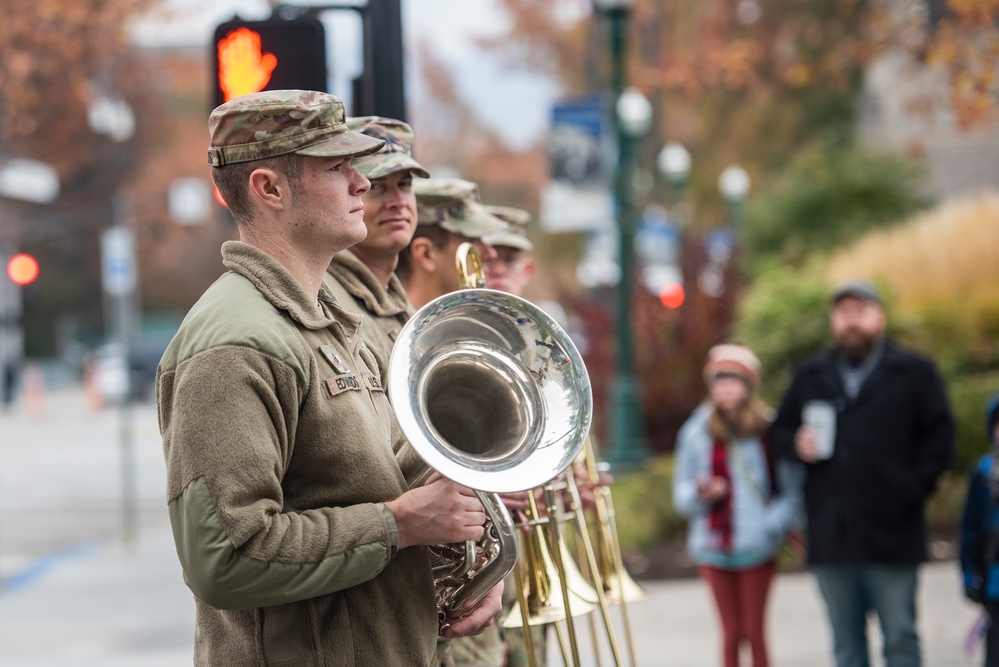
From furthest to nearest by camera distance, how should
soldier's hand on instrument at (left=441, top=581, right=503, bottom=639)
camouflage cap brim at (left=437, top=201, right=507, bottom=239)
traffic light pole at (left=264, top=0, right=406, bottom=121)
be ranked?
traffic light pole at (left=264, top=0, right=406, bottom=121), camouflage cap brim at (left=437, top=201, right=507, bottom=239), soldier's hand on instrument at (left=441, top=581, right=503, bottom=639)

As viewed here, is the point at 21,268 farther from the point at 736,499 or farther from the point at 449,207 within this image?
the point at 449,207

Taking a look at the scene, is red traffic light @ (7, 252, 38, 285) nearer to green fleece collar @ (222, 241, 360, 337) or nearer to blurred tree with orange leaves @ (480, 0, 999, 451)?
blurred tree with orange leaves @ (480, 0, 999, 451)

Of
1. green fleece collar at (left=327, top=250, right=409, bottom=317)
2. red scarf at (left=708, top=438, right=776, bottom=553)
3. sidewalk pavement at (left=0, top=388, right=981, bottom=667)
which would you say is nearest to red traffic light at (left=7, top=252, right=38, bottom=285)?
sidewalk pavement at (left=0, top=388, right=981, bottom=667)

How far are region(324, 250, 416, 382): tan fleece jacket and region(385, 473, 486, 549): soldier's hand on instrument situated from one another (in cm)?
83

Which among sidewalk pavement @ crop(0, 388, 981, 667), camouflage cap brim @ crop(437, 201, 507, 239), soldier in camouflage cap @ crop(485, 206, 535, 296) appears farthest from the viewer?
sidewalk pavement @ crop(0, 388, 981, 667)

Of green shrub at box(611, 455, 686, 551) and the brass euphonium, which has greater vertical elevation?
the brass euphonium

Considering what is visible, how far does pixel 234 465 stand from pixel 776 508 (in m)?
4.56

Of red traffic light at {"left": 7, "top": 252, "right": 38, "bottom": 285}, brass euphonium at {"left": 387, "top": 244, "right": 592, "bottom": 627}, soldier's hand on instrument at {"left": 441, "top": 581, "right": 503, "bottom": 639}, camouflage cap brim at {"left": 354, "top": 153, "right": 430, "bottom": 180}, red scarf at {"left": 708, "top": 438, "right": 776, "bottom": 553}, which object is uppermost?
camouflage cap brim at {"left": 354, "top": 153, "right": 430, "bottom": 180}

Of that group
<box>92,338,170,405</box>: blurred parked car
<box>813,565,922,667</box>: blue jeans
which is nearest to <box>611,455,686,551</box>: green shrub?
<box>813,565,922,667</box>: blue jeans

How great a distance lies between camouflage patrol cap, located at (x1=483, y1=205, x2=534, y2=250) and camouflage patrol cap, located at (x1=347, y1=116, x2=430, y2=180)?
0.62 m

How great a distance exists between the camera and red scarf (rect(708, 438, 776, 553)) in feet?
20.8

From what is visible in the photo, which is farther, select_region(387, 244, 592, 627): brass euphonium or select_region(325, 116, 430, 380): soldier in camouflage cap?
select_region(325, 116, 430, 380): soldier in camouflage cap

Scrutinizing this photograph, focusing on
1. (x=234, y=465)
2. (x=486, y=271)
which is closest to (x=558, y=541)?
(x=486, y=271)

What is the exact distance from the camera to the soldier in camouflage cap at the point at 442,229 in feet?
14.3
